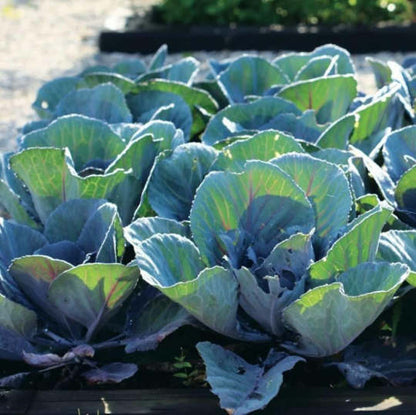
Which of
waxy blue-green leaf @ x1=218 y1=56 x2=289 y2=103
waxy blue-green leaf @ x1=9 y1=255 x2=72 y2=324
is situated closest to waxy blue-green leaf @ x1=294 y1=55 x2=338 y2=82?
waxy blue-green leaf @ x1=218 y1=56 x2=289 y2=103

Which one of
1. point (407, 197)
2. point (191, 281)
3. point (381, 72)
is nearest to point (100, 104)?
A: point (381, 72)

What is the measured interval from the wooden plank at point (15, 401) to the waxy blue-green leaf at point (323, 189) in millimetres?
639

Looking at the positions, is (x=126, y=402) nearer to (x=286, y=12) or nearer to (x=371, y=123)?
(x=371, y=123)

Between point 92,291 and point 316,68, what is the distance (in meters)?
1.21

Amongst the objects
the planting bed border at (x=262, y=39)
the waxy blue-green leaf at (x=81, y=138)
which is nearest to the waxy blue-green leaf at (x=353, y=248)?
the waxy blue-green leaf at (x=81, y=138)

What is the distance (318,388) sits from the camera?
1.75 m

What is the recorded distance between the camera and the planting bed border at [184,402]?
167cm

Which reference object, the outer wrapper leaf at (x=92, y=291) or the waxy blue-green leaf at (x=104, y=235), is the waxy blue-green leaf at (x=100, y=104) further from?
the outer wrapper leaf at (x=92, y=291)

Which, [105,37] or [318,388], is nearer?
[318,388]

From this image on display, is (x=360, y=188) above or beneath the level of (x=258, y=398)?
above

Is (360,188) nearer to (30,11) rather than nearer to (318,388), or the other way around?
(318,388)

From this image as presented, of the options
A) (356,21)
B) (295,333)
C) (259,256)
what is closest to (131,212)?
(259,256)

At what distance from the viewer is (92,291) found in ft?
5.87

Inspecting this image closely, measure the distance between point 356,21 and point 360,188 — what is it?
4.54 m
